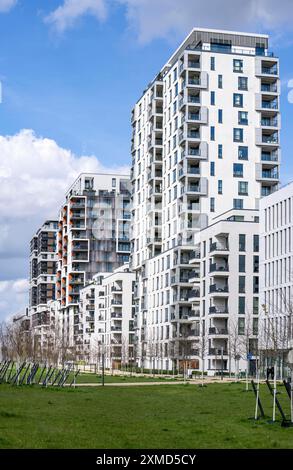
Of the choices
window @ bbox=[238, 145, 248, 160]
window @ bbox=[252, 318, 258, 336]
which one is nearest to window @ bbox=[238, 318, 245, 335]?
window @ bbox=[252, 318, 258, 336]

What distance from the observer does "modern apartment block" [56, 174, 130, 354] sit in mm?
183500

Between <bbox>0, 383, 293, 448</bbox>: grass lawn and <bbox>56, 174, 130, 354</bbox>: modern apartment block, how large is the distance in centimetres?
14310

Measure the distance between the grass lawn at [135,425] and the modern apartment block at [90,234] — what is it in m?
143

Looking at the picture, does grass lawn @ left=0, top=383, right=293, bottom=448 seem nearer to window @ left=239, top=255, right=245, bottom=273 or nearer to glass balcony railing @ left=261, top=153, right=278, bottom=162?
window @ left=239, top=255, right=245, bottom=273

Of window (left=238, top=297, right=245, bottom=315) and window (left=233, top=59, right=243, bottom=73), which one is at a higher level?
window (left=233, top=59, right=243, bottom=73)

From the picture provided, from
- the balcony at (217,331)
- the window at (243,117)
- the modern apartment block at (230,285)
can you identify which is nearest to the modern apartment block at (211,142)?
the window at (243,117)

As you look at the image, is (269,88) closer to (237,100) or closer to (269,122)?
(269,122)

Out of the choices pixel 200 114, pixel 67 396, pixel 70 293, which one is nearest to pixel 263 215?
pixel 200 114

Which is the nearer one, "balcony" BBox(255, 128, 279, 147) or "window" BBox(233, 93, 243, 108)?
"balcony" BBox(255, 128, 279, 147)

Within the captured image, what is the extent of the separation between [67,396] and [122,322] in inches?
4444

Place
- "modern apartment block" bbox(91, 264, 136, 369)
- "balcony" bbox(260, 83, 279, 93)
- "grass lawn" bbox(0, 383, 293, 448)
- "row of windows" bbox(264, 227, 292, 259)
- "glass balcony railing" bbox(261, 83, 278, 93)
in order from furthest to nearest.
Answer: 1. "modern apartment block" bbox(91, 264, 136, 369)
2. "glass balcony railing" bbox(261, 83, 278, 93)
3. "balcony" bbox(260, 83, 279, 93)
4. "row of windows" bbox(264, 227, 292, 259)
5. "grass lawn" bbox(0, 383, 293, 448)

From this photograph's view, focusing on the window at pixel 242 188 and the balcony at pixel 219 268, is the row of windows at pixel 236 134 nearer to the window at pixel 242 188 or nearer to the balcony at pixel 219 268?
the window at pixel 242 188

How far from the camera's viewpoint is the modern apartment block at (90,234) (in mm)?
183500

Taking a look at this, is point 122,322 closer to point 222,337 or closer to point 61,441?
point 222,337
